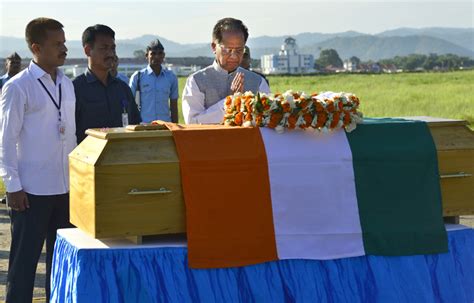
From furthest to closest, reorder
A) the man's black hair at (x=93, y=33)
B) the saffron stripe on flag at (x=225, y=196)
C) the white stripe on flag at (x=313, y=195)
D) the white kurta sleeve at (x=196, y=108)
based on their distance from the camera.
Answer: the man's black hair at (x=93, y=33)
the white kurta sleeve at (x=196, y=108)
the white stripe on flag at (x=313, y=195)
the saffron stripe on flag at (x=225, y=196)

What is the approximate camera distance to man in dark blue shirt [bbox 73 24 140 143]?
6.20m

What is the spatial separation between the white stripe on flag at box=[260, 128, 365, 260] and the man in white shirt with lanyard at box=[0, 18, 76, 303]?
1344mm

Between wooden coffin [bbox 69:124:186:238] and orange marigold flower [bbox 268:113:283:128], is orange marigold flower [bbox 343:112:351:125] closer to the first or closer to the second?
orange marigold flower [bbox 268:113:283:128]

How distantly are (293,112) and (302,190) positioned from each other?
16.8 inches

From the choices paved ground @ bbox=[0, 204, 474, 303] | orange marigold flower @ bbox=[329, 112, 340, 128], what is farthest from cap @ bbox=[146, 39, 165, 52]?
orange marigold flower @ bbox=[329, 112, 340, 128]

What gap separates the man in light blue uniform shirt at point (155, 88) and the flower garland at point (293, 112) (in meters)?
5.74

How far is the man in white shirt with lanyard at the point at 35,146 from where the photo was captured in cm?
557

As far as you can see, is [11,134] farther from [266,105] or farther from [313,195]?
[313,195]

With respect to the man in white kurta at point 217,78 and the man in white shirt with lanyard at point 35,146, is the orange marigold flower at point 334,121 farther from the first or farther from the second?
the man in white shirt with lanyard at point 35,146

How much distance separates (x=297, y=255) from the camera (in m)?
5.23

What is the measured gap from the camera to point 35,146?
18.7ft

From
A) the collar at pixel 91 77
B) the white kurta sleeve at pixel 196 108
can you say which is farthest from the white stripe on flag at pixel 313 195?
the collar at pixel 91 77

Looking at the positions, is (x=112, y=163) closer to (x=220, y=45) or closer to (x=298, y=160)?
(x=298, y=160)

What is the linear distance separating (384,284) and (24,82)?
237cm
